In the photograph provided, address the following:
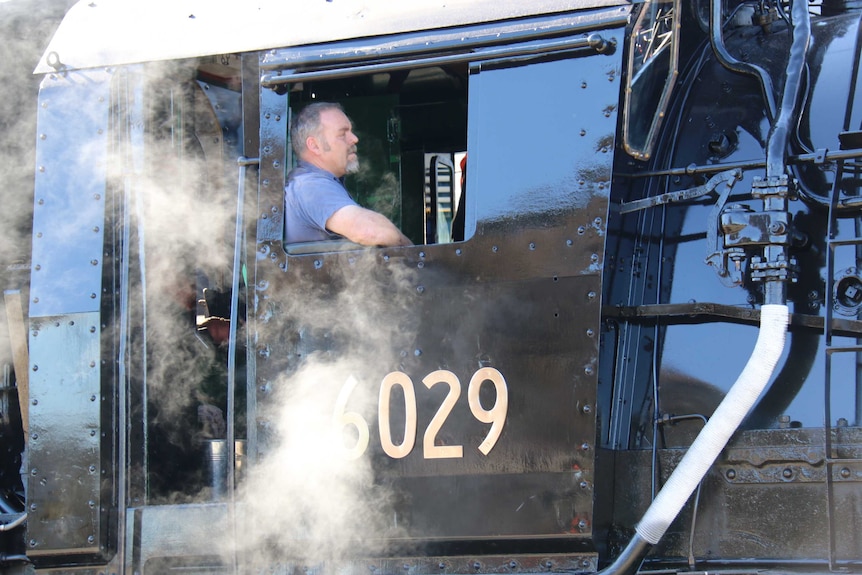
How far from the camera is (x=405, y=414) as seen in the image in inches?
116

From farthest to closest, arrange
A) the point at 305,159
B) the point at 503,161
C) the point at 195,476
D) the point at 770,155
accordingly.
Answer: the point at 195,476
the point at 305,159
the point at 503,161
the point at 770,155

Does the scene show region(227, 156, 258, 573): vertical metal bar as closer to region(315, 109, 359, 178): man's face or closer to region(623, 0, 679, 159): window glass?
region(315, 109, 359, 178): man's face

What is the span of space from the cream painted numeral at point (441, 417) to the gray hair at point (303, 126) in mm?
903

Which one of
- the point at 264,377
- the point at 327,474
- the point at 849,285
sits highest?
the point at 849,285

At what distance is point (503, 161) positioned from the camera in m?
2.97

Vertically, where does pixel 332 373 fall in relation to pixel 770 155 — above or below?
below

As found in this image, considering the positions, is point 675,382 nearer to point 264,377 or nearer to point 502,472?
point 502,472

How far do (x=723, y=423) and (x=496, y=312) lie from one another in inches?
26.7

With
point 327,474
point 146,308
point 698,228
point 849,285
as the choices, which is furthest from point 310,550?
point 849,285

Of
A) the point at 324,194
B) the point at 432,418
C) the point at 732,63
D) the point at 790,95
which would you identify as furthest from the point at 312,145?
the point at 790,95

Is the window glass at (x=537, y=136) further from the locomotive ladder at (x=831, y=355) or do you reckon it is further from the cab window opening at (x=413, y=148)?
the cab window opening at (x=413, y=148)

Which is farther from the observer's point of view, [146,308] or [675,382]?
[146,308]

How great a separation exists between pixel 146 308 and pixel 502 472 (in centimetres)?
140

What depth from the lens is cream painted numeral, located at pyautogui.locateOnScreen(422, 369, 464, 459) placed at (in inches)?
114
